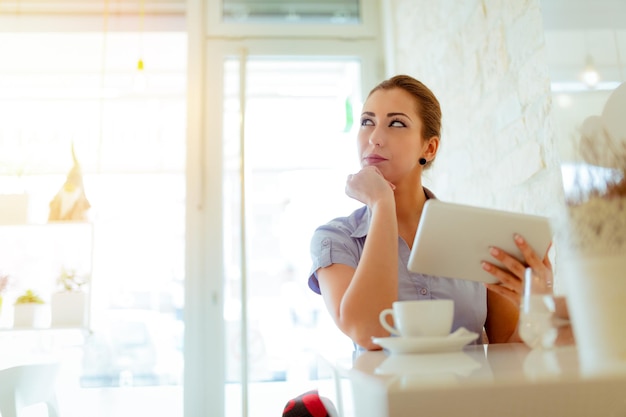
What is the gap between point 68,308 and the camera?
8.72ft

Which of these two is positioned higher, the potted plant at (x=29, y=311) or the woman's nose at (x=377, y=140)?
the woman's nose at (x=377, y=140)

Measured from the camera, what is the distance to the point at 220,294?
2732 millimetres

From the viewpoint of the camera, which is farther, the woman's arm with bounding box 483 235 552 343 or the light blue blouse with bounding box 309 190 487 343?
the light blue blouse with bounding box 309 190 487 343

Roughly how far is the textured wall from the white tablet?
24cm

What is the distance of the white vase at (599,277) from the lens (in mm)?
594

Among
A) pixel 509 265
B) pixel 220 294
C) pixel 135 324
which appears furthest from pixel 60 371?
pixel 509 265

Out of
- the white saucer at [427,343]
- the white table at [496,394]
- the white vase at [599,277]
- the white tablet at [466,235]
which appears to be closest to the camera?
the white table at [496,394]

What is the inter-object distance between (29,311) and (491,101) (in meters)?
2.31

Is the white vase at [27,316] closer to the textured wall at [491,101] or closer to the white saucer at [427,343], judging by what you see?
the textured wall at [491,101]

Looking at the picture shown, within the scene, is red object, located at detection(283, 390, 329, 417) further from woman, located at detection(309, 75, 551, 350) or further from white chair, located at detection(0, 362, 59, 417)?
white chair, located at detection(0, 362, 59, 417)

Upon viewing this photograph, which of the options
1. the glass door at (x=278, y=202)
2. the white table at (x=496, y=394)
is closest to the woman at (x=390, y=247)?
the white table at (x=496, y=394)

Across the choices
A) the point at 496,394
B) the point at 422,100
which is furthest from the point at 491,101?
the point at 496,394

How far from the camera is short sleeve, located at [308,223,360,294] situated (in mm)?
1218

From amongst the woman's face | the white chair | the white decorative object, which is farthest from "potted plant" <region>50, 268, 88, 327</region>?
the white decorative object
